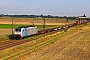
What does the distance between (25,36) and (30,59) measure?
2603 cm

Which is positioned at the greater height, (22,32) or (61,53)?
(22,32)

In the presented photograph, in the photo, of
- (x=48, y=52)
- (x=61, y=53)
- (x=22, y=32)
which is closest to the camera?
(x=61, y=53)

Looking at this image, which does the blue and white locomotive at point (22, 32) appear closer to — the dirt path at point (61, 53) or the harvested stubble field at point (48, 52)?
the harvested stubble field at point (48, 52)

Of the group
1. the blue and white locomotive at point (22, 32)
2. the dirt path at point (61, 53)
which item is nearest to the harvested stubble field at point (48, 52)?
the dirt path at point (61, 53)

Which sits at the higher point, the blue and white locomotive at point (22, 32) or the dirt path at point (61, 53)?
the blue and white locomotive at point (22, 32)

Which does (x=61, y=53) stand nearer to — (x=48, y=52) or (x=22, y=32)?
(x=48, y=52)

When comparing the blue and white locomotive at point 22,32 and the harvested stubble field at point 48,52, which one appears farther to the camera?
the blue and white locomotive at point 22,32

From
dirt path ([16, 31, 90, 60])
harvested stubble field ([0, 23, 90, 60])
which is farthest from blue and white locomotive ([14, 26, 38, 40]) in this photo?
dirt path ([16, 31, 90, 60])

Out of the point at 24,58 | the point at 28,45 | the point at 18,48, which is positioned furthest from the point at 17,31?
the point at 24,58

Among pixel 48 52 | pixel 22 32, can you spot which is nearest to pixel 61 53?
pixel 48 52

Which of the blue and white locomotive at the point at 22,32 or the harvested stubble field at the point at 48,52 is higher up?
the blue and white locomotive at the point at 22,32

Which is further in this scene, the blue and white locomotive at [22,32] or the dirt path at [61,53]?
the blue and white locomotive at [22,32]

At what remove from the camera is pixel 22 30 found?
48.4 meters

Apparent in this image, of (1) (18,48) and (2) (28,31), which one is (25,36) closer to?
(2) (28,31)
